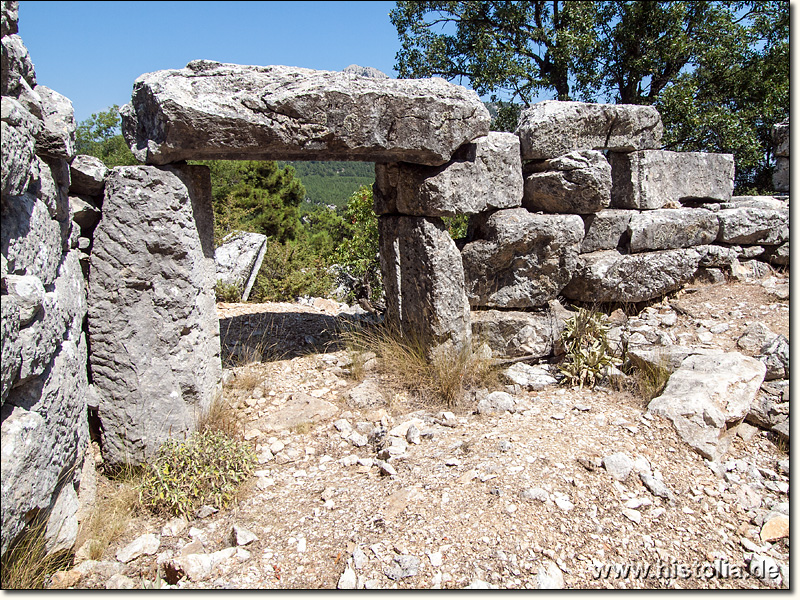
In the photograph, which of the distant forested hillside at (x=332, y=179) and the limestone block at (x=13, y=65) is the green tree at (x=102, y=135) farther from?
the limestone block at (x=13, y=65)

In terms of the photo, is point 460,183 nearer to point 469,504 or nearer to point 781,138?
point 469,504

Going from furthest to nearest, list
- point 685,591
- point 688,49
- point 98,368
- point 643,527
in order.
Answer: point 688,49 → point 98,368 → point 643,527 → point 685,591

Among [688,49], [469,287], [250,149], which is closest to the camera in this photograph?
[250,149]

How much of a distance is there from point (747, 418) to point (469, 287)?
7.60 feet

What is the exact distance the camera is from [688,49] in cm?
977

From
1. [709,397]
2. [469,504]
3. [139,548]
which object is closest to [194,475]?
[139,548]

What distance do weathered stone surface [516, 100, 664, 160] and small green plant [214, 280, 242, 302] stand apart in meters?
3.81

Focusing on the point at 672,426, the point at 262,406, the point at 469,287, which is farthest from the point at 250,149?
the point at 672,426

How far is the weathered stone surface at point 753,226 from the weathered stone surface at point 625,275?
2.29ft

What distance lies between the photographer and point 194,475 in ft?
10.9

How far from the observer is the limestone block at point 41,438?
225cm

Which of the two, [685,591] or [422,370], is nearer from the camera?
[685,591]

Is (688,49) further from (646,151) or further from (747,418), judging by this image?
(747,418)

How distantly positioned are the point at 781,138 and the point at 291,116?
575 centimetres
